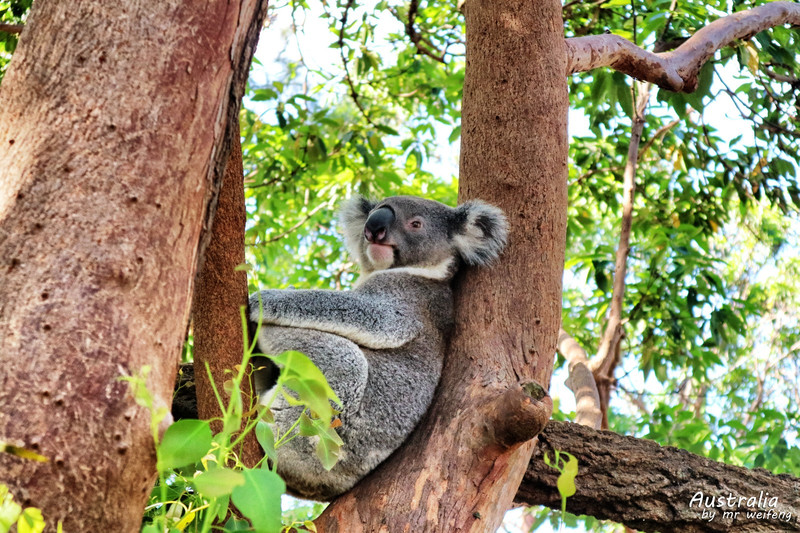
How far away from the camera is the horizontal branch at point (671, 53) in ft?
11.8

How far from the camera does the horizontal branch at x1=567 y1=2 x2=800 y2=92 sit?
3611 millimetres

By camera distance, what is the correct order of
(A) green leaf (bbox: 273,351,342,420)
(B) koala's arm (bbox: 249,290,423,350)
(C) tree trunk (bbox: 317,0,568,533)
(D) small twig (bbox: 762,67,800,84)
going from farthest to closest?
1. (D) small twig (bbox: 762,67,800,84)
2. (B) koala's arm (bbox: 249,290,423,350)
3. (C) tree trunk (bbox: 317,0,568,533)
4. (A) green leaf (bbox: 273,351,342,420)

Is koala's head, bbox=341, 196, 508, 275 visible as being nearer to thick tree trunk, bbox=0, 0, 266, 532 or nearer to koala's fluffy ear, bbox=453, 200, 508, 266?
koala's fluffy ear, bbox=453, 200, 508, 266

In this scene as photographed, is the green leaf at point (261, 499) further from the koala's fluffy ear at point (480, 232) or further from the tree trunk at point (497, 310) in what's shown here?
the koala's fluffy ear at point (480, 232)

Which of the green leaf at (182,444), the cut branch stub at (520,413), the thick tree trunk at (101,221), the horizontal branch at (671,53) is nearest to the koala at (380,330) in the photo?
the cut branch stub at (520,413)

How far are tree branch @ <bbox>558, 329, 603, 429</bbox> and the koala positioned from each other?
0.87 metres

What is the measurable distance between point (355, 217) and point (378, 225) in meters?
0.65

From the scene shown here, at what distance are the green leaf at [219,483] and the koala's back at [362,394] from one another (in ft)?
5.28

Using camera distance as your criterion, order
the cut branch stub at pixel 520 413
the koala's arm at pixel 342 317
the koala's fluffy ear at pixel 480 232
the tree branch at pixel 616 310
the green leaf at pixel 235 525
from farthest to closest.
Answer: the tree branch at pixel 616 310, the koala's arm at pixel 342 317, the koala's fluffy ear at pixel 480 232, the cut branch stub at pixel 520 413, the green leaf at pixel 235 525

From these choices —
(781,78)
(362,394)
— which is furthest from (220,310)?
(781,78)

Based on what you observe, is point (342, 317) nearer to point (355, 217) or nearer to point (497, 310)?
point (497, 310)

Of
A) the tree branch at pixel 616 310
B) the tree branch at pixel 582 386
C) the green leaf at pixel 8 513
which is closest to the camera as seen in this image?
the green leaf at pixel 8 513

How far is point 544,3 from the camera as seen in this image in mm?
3377

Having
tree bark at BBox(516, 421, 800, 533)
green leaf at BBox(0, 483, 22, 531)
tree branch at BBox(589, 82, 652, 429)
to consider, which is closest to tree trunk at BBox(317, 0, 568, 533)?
tree bark at BBox(516, 421, 800, 533)
